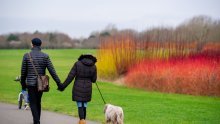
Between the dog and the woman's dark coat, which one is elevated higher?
the woman's dark coat

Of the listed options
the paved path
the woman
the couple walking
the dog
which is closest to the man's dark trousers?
the couple walking

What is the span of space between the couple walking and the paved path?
2095mm

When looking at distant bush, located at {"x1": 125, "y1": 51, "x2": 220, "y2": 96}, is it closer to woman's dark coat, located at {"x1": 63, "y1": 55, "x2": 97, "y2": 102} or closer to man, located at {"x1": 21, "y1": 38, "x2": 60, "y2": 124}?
woman's dark coat, located at {"x1": 63, "y1": 55, "x2": 97, "y2": 102}

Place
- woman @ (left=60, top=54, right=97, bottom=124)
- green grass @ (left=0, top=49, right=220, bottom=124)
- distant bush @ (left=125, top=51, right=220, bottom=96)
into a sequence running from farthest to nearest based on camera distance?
1. distant bush @ (left=125, top=51, right=220, bottom=96)
2. green grass @ (left=0, top=49, right=220, bottom=124)
3. woman @ (left=60, top=54, right=97, bottom=124)

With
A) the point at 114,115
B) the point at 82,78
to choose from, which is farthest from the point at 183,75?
the point at 114,115

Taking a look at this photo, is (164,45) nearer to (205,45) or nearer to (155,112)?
(205,45)

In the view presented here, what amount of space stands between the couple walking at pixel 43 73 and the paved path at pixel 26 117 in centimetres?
209

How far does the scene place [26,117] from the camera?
1534 centimetres

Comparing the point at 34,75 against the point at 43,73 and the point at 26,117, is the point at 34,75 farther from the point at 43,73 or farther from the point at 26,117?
the point at 26,117

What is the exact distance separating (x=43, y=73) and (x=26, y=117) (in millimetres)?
3558

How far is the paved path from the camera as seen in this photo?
569 inches

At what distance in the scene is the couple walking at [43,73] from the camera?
39.2 ft

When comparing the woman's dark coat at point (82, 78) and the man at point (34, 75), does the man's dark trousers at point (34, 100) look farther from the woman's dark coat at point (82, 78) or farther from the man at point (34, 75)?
the woman's dark coat at point (82, 78)

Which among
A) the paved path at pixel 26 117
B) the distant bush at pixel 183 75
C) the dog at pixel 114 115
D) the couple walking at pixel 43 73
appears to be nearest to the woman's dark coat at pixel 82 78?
the couple walking at pixel 43 73
